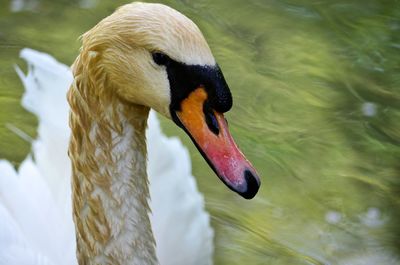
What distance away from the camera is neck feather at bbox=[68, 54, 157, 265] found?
2604mm

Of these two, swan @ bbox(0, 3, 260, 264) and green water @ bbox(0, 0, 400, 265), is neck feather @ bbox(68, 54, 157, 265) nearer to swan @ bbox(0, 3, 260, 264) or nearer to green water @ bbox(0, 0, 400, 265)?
swan @ bbox(0, 3, 260, 264)

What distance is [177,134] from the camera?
4.30 metres

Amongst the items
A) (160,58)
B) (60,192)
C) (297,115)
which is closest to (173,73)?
(160,58)

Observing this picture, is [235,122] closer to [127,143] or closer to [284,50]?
[284,50]

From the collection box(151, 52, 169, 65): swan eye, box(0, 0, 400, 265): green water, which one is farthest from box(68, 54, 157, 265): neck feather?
box(0, 0, 400, 265): green water

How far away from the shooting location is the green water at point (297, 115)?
154 inches

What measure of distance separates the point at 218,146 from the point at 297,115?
2.10 m

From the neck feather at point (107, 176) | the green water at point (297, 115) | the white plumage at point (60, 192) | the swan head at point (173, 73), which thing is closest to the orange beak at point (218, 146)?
the swan head at point (173, 73)

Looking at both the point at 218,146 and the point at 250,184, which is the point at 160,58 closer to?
the point at 218,146

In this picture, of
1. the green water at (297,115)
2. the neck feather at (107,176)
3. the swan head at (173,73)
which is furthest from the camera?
the green water at (297,115)

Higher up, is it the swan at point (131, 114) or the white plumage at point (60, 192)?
the swan at point (131, 114)

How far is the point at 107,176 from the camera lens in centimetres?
273

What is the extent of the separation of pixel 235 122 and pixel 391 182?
2.43ft

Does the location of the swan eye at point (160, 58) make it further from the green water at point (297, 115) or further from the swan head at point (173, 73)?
the green water at point (297, 115)
